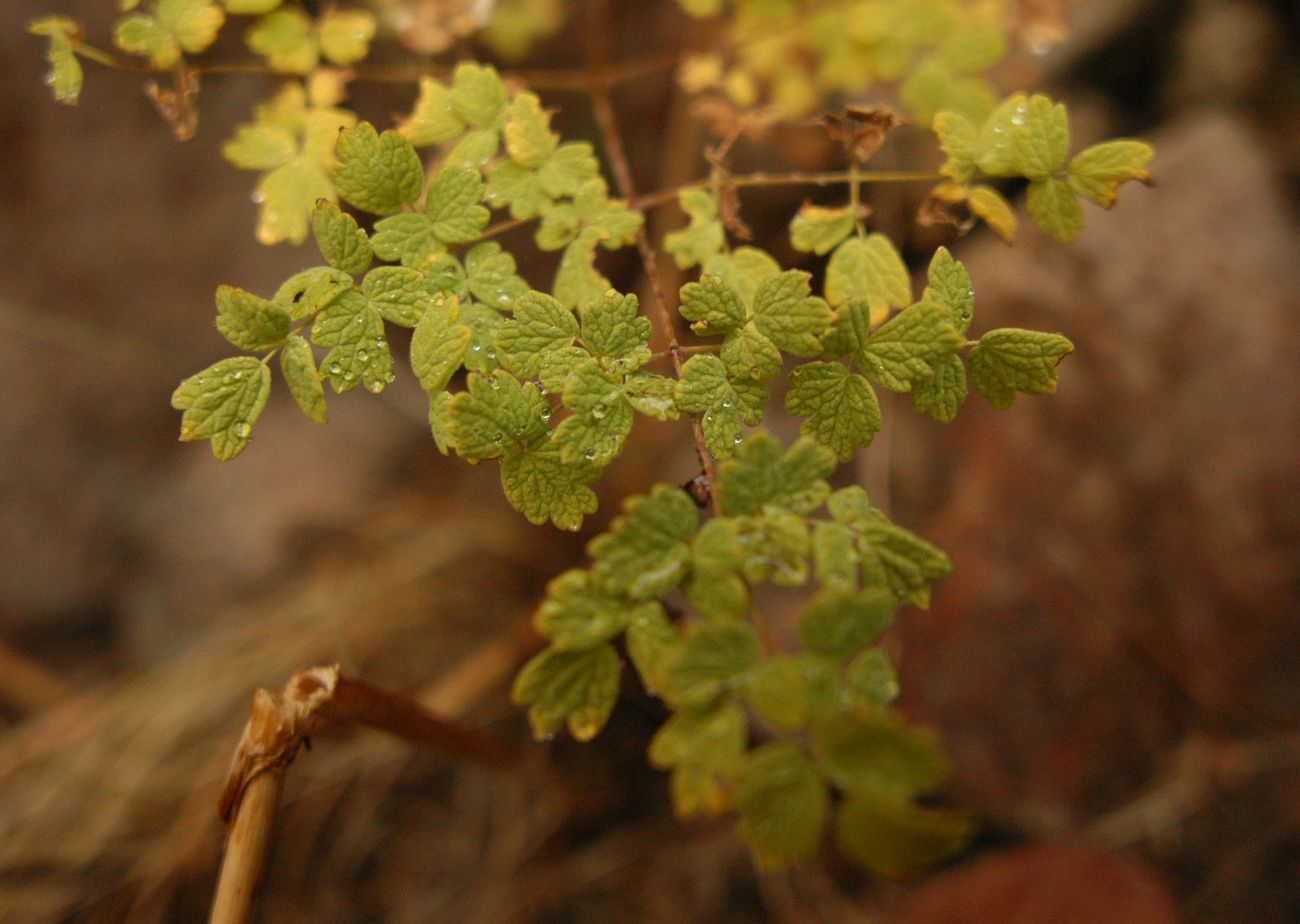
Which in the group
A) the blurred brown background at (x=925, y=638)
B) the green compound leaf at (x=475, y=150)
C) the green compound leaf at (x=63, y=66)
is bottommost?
the blurred brown background at (x=925, y=638)

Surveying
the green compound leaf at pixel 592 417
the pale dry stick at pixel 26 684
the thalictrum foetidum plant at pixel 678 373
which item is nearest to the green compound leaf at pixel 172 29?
the thalictrum foetidum plant at pixel 678 373

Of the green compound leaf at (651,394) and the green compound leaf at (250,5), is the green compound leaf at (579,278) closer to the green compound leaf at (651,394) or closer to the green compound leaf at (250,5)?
the green compound leaf at (651,394)

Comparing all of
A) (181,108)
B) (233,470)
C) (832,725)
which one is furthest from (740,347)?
(233,470)

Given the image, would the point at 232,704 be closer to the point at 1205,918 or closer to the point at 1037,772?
the point at 1037,772

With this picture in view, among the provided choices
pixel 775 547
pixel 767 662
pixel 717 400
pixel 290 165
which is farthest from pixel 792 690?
pixel 290 165

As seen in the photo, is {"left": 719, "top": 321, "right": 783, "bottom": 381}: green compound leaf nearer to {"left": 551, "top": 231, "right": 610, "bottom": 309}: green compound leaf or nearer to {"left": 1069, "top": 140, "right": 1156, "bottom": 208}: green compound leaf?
{"left": 551, "top": 231, "right": 610, "bottom": 309}: green compound leaf

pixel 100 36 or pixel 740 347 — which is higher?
pixel 100 36

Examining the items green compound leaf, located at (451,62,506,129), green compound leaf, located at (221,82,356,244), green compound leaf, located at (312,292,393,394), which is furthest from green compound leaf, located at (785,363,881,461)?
green compound leaf, located at (221,82,356,244)
